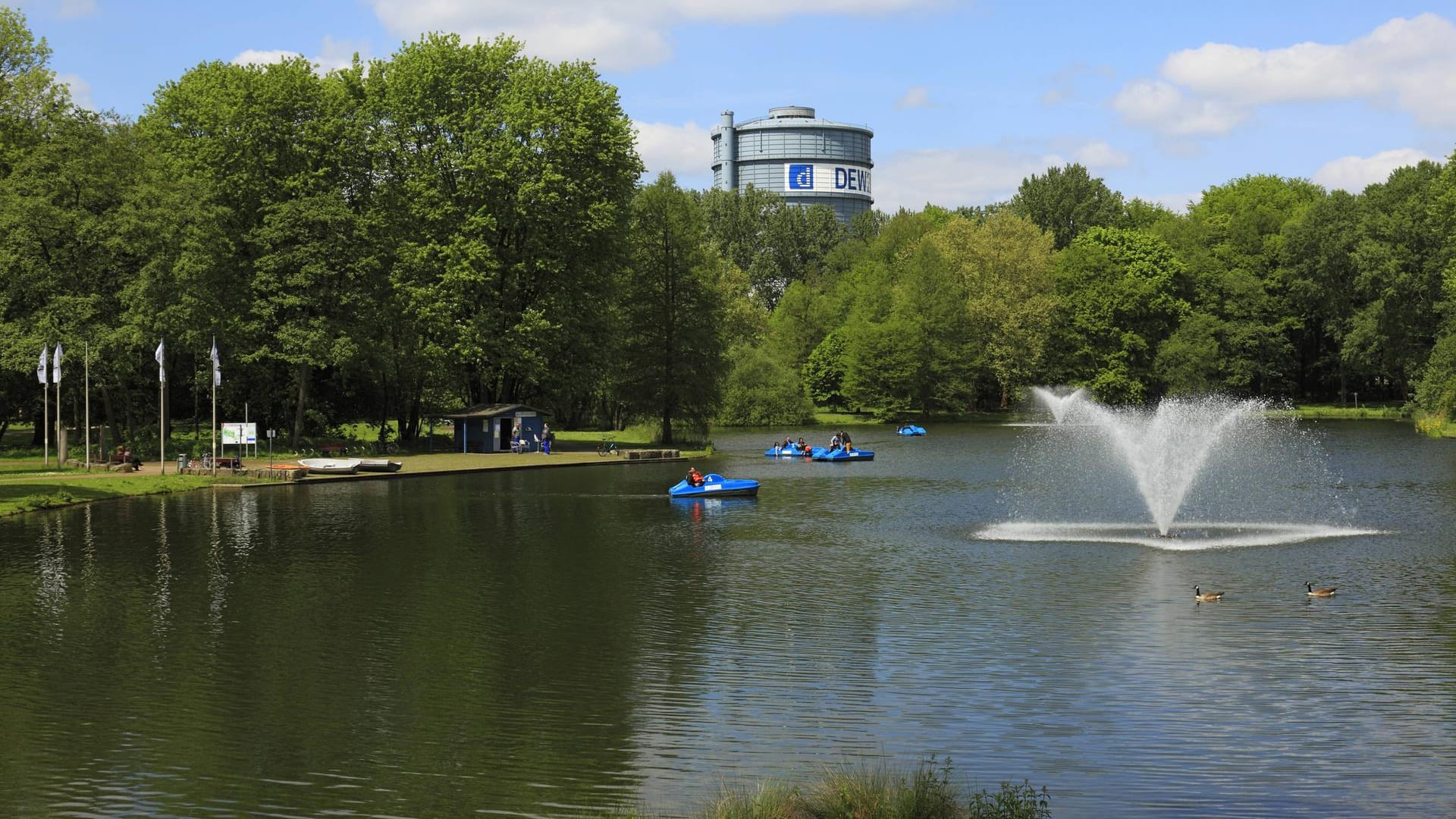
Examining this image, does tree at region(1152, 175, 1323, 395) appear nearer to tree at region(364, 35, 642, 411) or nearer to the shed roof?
tree at region(364, 35, 642, 411)

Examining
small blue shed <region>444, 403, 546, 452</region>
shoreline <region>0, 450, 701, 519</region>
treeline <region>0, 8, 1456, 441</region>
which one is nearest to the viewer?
shoreline <region>0, 450, 701, 519</region>

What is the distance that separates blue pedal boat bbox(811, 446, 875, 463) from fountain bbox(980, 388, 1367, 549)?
9529 mm

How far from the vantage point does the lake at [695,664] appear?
17.0 metres

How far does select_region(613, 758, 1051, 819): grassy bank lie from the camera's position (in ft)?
46.3

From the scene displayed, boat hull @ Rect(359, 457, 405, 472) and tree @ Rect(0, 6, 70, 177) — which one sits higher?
tree @ Rect(0, 6, 70, 177)

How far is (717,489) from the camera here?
5722cm

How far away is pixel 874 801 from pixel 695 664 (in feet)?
32.3

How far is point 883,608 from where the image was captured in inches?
1164

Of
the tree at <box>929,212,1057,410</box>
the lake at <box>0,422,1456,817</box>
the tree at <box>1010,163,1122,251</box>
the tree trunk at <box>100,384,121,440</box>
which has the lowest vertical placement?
the lake at <box>0,422,1456,817</box>

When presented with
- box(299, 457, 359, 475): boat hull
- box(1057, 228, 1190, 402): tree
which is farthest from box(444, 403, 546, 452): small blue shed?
box(1057, 228, 1190, 402): tree

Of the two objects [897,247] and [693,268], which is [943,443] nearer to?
[693,268]

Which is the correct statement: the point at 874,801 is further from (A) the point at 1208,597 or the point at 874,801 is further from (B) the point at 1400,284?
(B) the point at 1400,284

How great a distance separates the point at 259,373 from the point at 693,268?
31984 millimetres

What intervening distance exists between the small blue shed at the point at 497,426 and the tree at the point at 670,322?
1353 cm
